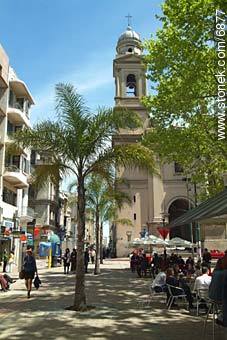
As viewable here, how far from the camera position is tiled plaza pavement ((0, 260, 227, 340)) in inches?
355

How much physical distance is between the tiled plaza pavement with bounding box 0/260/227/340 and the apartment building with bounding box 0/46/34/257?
17792 mm

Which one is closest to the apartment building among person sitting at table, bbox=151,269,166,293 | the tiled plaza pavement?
the tiled plaza pavement

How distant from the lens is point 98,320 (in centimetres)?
1066

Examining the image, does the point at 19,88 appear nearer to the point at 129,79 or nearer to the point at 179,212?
the point at 129,79

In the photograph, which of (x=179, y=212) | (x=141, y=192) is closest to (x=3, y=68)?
(x=141, y=192)

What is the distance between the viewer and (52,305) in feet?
43.6

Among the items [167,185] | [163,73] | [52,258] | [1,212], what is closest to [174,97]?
[163,73]

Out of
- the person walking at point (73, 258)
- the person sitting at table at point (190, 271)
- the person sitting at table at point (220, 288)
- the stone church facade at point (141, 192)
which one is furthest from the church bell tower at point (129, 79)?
the person sitting at table at point (220, 288)

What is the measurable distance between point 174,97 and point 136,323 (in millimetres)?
12951

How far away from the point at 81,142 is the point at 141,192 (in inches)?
1845

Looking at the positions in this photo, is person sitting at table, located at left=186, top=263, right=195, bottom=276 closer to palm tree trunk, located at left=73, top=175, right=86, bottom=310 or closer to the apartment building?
palm tree trunk, located at left=73, top=175, right=86, bottom=310

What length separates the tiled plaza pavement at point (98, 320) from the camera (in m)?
9.02

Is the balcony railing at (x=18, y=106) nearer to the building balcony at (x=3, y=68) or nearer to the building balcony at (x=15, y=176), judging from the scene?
the building balcony at (x=3, y=68)

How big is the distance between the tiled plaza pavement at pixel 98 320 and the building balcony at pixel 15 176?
20.8 meters
